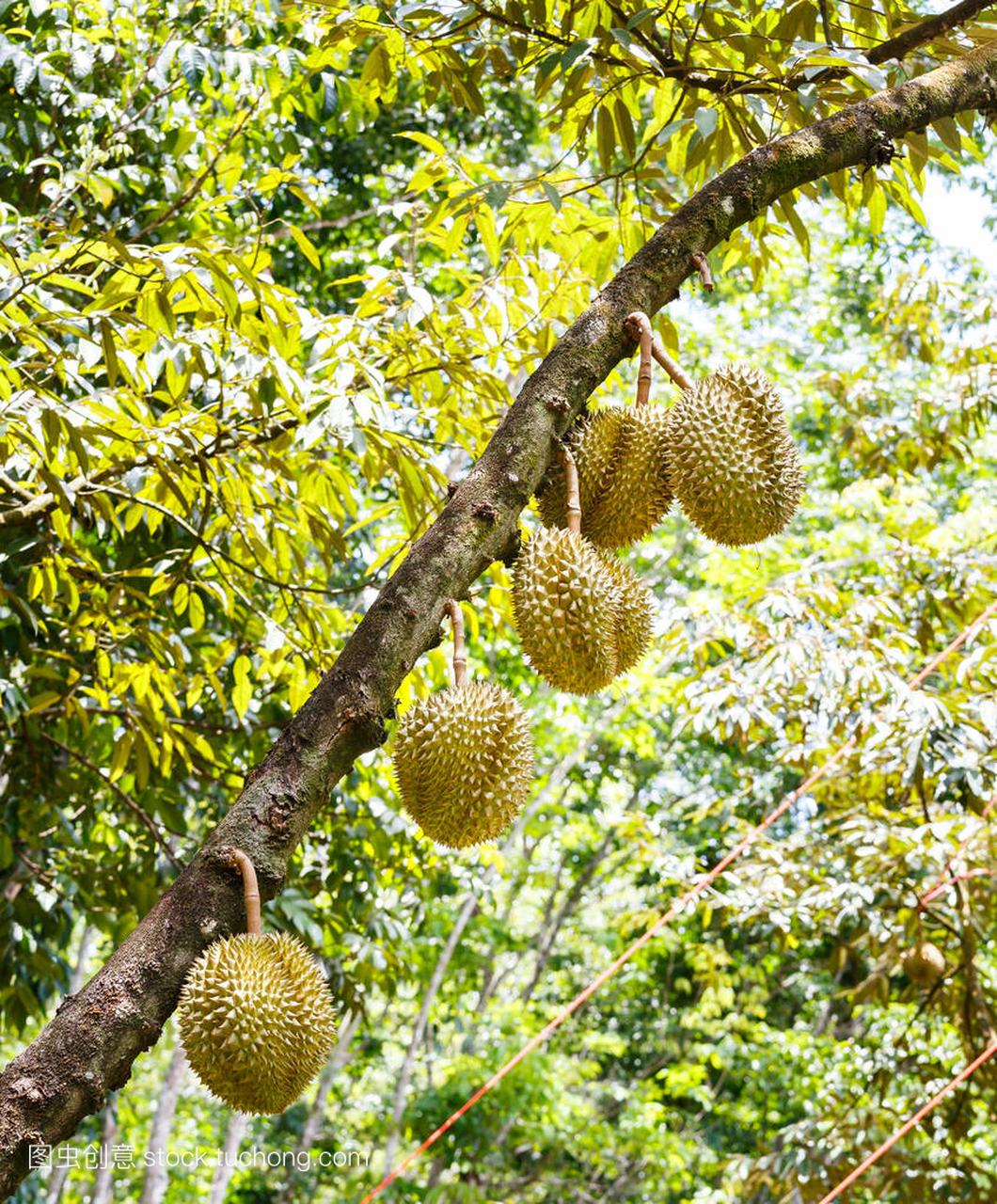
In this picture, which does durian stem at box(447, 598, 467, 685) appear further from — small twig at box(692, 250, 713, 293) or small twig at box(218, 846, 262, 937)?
small twig at box(692, 250, 713, 293)

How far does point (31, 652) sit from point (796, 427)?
25.6 feet

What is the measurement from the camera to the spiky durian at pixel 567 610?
57.2 inches

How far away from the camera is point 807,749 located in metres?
4.72

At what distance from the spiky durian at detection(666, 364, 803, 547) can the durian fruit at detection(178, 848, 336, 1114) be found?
2.46ft

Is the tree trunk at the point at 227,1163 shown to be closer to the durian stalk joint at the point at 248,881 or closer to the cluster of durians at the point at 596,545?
the cluster of durians at the point at 596,545

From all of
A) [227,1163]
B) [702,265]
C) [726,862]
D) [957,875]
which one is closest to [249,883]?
[702,265]

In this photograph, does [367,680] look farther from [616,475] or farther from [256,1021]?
[616,475]

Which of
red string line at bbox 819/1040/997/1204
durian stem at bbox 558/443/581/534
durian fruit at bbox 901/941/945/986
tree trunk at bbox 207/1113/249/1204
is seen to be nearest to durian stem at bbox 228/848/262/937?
durian stem at bbox 558/443/581/534

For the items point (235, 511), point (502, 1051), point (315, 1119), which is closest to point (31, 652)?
point (235, 511)

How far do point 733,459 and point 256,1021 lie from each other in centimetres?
90

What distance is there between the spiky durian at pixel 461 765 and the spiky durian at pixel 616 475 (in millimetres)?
277

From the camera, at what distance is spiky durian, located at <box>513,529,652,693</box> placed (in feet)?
4.77

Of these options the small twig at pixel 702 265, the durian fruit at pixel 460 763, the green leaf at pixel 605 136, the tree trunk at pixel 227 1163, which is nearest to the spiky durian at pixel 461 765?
the durian fruit at pixel 460 763

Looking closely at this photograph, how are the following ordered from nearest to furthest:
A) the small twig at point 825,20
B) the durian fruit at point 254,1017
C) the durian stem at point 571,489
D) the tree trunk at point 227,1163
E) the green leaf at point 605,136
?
the durian fruit at point 254,1017, the durian stem at point 571,489, the small twig at point 825,20, the green leaf at point 605,136, the tree trunk at point 227,1163
